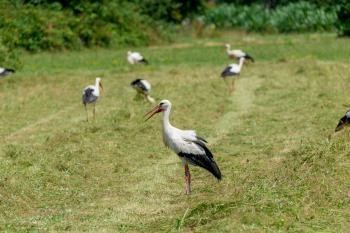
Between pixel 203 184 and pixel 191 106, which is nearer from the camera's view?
pixel 203 184

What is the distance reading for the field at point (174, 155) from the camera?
9.38 meters

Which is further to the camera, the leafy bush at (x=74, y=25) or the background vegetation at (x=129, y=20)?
the background vegetation at (x=129, y=20)

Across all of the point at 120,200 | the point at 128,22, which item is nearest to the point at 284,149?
the point at 120,200

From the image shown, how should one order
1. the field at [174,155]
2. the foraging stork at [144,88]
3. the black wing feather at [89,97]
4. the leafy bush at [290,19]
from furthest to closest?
1. the leafy bush at [290,19]
2. the foraging stork at [144,88]
3. the black wing feather at [89,97]
4. the field at [174,155]

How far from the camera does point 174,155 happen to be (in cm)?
1427

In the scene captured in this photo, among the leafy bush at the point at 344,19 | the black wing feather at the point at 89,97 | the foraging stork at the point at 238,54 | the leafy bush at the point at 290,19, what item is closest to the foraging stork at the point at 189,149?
the black wing feather at the point at 89,97

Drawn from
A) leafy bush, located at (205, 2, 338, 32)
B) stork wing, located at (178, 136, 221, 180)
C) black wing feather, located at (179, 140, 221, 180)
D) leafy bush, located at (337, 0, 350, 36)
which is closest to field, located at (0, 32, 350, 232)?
black wing feather, located at (179, 140, 221, 180)

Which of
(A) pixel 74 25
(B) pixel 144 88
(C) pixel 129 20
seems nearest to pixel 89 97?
(B) pixel 144 88

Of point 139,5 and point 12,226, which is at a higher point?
point 12,226

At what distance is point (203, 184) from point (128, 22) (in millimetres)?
30155

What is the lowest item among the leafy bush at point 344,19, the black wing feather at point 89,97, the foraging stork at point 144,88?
the leafy bush at point 344,19

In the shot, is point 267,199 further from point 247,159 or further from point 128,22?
point 128,22

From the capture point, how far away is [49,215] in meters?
10.2

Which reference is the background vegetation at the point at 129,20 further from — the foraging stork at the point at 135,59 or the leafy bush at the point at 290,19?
the foraging stork at the point at 135,59
